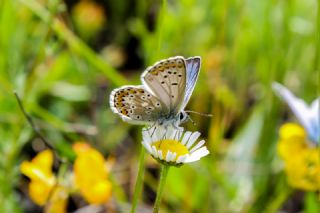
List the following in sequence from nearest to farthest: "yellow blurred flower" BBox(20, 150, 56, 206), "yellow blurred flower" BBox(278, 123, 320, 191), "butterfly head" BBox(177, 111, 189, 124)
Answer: "butterfly head" BBox(177, 111, 189, 124)
"yellow blurred flower" BBox(20, 150, 56, 206)
"yellow blurred flower" BBox(278, 123, 320, 191)

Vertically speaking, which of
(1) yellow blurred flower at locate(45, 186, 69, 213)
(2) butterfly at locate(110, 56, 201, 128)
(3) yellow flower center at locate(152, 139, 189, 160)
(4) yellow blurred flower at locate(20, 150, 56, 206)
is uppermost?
(2) butterfly at locate(110, 56, 201, 128)

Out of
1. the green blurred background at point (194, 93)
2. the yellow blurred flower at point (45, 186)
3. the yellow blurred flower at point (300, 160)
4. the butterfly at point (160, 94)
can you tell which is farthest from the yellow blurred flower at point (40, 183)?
the yellow blurred flower at point (300, 160)

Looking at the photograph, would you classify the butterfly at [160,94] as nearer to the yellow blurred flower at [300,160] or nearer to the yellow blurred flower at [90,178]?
the yellow blurred flower at [90,178]

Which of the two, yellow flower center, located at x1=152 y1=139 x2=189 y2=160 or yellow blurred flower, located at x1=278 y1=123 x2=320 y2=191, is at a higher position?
yellow flower center, located at x1=152 y1=139 x2=189 y2=160

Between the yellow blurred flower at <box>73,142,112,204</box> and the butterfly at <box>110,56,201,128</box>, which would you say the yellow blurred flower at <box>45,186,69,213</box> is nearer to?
the yellow blurred flower at <box>73,142,112,204</box>

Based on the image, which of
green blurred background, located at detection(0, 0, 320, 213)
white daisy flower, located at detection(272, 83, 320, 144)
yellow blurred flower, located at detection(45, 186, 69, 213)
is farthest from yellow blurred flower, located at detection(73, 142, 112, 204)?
white daisy flower, located at detection(272, 83, 320, 144)

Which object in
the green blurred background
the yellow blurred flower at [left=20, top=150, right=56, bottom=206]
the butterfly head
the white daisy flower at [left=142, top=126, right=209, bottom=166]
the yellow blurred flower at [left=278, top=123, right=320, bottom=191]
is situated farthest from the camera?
the green blurred background

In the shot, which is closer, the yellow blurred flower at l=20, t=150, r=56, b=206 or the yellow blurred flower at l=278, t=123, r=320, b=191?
the yellow blurred flower at l=20, t=150, r=56, b=206

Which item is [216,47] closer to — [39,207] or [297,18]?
Answer: [297,18]
